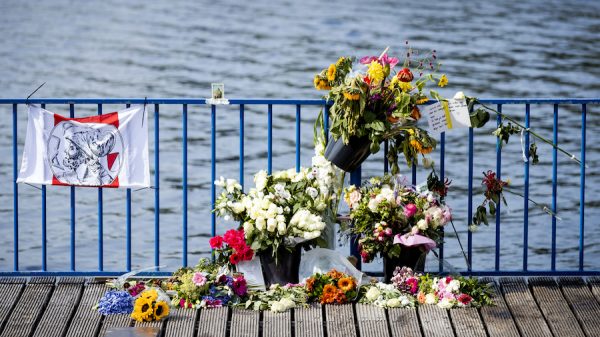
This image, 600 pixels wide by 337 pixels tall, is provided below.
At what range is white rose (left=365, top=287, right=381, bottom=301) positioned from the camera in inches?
307

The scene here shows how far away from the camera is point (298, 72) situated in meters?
24.6

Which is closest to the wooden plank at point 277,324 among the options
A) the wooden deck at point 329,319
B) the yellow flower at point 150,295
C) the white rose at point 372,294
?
the wooden deck at point 329,319

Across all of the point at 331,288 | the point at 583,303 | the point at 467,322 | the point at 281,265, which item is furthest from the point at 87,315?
the point at 583,303

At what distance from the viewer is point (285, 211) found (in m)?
8.02

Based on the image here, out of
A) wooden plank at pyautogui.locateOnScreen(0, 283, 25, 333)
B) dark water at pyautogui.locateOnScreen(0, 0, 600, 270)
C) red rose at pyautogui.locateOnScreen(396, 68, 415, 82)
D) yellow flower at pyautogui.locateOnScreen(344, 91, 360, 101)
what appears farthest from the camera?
dark water at pyautogui.locateOnScreen(0, 0, 600, 270)

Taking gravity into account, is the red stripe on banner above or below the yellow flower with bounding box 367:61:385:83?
below

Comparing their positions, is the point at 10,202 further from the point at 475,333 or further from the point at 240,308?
the point at 475,333

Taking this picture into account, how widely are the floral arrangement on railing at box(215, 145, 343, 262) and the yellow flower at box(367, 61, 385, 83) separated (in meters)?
0.63

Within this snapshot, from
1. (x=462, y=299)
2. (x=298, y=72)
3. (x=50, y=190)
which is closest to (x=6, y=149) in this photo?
(x=50, y=190)

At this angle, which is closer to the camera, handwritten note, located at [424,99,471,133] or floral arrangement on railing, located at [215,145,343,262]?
floral arrangement on railing, located at [215,145,343,262]

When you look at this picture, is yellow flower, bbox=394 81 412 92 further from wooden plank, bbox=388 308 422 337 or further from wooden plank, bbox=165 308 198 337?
wooden plank, bbox=165 308 198 337

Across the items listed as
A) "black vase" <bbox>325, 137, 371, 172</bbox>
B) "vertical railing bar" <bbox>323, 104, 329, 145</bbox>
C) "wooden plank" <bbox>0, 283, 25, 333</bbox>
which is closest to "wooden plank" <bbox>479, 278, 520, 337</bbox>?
"black vase" <bbox>325, 137, 371, 172</bbox>

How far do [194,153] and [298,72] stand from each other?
23.1 ft

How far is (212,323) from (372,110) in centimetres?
170
